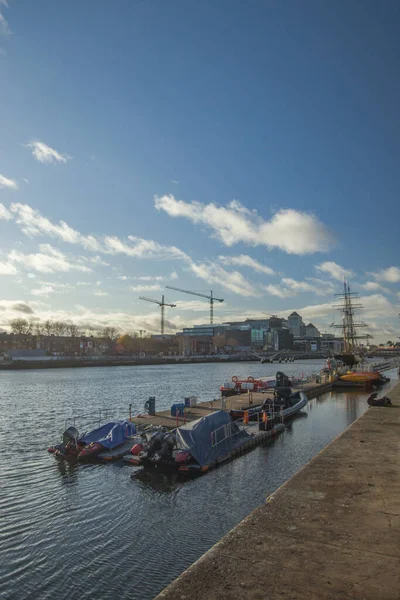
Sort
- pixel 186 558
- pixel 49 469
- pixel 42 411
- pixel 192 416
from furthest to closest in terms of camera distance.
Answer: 1. pixel 42 411
2. pixel 192 416
3. pixel 49 469
4. pixel 186 558

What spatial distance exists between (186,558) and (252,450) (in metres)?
15.7

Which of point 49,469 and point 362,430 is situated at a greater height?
point 362,430

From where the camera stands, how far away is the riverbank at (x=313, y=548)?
25.2 ft

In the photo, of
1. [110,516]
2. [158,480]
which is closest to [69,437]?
[158,480]

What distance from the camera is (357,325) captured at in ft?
500

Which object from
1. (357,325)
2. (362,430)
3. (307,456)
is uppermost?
(357,325)

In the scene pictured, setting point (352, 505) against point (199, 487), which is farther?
point (199, 487)

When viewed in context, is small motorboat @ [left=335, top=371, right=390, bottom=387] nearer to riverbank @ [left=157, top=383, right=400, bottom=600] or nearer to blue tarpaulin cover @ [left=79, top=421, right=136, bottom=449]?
blue tarpaulin cover @ [left=79, top=421, right=136, bottom=449]

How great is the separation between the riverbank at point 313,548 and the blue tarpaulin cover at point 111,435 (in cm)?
1535

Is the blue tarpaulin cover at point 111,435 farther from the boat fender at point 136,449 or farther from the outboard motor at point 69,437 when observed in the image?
the boat fender at point 136,449

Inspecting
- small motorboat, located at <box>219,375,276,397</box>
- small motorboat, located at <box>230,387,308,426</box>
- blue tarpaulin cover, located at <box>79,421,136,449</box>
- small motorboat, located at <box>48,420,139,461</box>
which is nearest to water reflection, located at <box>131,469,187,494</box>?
small motorboat, located at <box>48,420,139,461</box>

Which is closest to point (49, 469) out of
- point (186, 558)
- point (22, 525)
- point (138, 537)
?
point (22, 525)

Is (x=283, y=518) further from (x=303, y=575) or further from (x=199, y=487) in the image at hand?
(x=199, y=487)

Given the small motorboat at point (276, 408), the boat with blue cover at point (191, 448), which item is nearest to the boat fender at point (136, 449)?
the boat with blue cover at point (191, 448)
